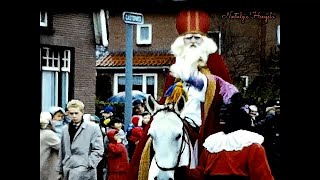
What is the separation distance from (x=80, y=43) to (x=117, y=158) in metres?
0.56

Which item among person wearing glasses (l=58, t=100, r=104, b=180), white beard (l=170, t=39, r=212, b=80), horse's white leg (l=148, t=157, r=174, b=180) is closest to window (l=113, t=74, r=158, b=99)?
white beard (l=170, t=39, r=212, b=80)

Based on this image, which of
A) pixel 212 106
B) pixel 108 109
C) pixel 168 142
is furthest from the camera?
pixel 108 109

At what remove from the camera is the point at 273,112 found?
5.26 meters

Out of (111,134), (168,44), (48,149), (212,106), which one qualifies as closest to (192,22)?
(168,44)

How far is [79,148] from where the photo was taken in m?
5.57

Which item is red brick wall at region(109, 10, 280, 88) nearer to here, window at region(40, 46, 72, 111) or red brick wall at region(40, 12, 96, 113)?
red brick wall at region(40, 12, 96, 113)

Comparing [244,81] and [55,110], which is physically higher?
[244,81]

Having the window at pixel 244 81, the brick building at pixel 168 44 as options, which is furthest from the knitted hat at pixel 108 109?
the window at pixel 244 81

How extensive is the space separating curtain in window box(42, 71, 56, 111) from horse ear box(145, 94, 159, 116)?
467 mm

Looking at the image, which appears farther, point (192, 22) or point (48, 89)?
point (48, 89)

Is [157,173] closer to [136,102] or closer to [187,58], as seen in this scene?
[136,102]

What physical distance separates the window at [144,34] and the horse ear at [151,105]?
0.28 m

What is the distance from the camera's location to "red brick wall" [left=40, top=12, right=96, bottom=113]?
5.44 metres
